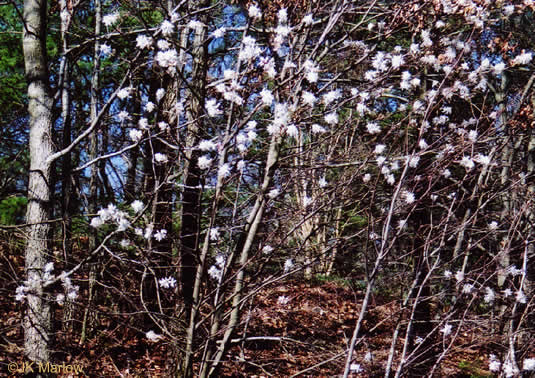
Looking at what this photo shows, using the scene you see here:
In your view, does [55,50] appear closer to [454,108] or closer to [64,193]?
[64,193]

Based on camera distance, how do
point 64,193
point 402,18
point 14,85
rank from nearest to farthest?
1. point 402,18
2. point 64,193
3. point 14,85

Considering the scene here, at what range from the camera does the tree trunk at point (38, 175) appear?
14.7 ft

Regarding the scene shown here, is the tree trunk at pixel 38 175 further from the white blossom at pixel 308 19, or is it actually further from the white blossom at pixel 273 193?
the white blossom at pixel 308 19

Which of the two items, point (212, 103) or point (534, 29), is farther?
point (534, 29)

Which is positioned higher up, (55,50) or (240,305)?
(55,50)

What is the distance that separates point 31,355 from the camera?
4.52 meters

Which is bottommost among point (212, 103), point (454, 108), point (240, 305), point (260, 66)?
point (240, 305)

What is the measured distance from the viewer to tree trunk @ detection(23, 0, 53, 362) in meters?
4.49

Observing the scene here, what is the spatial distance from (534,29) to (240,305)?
8.07 metres

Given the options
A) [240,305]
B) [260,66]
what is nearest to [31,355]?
[240,305]

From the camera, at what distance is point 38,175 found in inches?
178

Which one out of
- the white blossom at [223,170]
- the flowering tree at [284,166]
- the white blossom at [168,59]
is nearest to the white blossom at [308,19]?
the flowering tree at [284,166]

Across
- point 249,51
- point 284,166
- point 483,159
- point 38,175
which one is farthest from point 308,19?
point 38,175

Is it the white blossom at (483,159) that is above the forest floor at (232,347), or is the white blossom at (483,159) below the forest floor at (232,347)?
above
